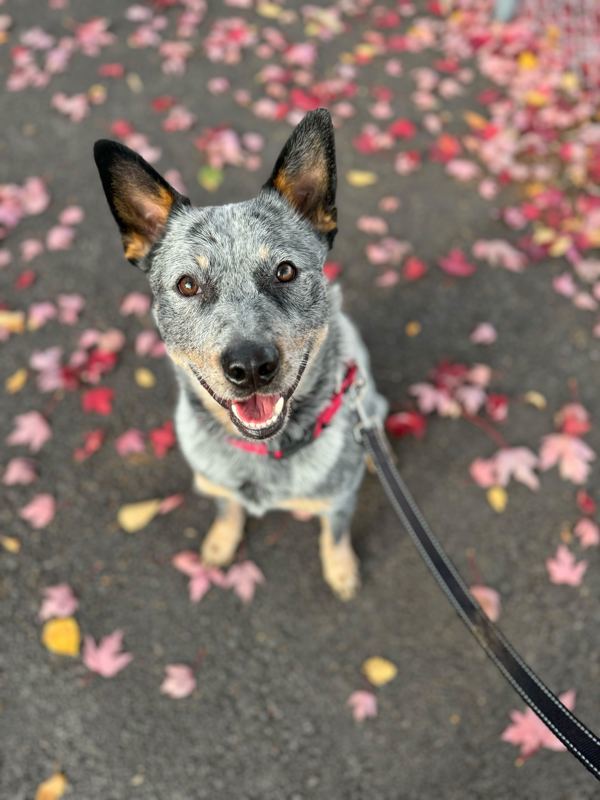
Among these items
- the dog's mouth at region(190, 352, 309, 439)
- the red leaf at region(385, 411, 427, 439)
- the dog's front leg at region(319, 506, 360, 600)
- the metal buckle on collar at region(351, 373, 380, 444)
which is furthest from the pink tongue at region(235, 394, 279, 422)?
the red leaf at region(385, 411, 427, 439)

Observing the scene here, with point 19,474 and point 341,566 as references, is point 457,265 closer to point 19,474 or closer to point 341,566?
point 341,566

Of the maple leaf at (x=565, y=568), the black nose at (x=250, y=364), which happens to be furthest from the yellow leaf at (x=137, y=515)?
the maple leaf at (x=565, y=568)

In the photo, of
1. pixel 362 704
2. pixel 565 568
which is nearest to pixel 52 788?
pixel 362 704

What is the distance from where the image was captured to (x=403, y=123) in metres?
6.19

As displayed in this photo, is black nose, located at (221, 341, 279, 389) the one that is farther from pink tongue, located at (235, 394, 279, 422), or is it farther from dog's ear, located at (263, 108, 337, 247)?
dog's ear, located at (263, 108, 337, 247)

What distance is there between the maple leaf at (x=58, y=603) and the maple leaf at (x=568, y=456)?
136 inches

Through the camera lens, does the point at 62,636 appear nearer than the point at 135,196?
No

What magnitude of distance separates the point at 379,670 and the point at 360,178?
4.47 m

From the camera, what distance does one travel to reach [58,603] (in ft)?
12.8

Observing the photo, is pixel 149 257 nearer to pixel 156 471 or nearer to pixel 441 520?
pixel 156 471

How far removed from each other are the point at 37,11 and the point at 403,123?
4933mm

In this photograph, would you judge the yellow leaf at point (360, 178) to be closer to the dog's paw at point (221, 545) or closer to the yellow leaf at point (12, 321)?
the yellow leaf at point (12, 321)

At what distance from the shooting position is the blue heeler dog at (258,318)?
2.48 meters

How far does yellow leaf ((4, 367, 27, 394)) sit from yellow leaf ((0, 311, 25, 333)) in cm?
43
